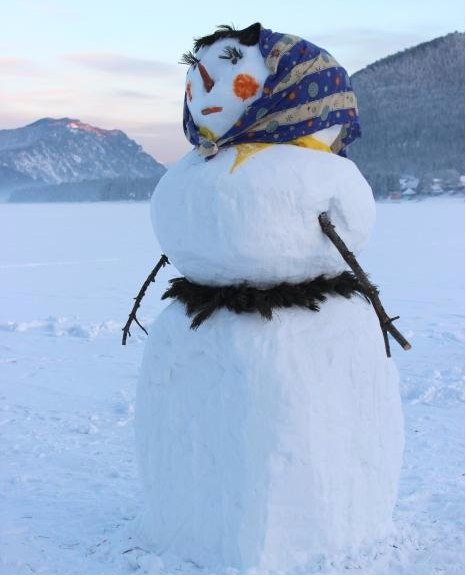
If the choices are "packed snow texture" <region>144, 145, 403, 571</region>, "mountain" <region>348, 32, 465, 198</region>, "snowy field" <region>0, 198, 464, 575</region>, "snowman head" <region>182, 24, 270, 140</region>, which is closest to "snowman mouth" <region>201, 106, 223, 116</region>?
"snowman head" <region>182, 24, 270, 140</region>

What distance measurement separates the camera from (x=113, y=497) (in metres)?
4.19

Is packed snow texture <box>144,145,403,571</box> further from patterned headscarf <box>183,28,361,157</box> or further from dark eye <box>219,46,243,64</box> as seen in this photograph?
dark eye <box>219,46,243,64</box>

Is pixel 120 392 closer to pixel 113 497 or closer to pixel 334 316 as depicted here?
pixel 113 497

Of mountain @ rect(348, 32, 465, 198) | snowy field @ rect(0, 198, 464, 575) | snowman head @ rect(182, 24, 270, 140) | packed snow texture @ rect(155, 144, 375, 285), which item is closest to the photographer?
packed snow texture @ rect(155, 144, 375, 285)

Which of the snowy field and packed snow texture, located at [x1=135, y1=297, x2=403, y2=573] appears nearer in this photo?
packed snow texture, located at [x1=135, y1=297, x2=403, y2=573]

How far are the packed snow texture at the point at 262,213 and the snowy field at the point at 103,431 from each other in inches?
46.6

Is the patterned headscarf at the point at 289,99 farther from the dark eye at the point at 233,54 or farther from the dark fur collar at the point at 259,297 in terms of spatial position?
the dark fur collar at the point at 259,297

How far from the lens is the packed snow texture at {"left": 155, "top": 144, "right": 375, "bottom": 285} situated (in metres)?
2.87

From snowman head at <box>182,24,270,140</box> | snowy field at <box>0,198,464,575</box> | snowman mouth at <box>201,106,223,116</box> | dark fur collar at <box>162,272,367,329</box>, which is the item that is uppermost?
snowman head at <box>182,24,270,140</box>

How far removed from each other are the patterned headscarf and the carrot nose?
0.20 m

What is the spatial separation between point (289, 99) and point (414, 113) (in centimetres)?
9759

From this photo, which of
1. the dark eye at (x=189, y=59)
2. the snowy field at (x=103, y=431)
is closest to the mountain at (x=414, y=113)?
the snowy field at (x=103, y=431)

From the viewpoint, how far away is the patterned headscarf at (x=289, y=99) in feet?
9.68

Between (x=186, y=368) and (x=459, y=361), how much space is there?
4.32 metres
